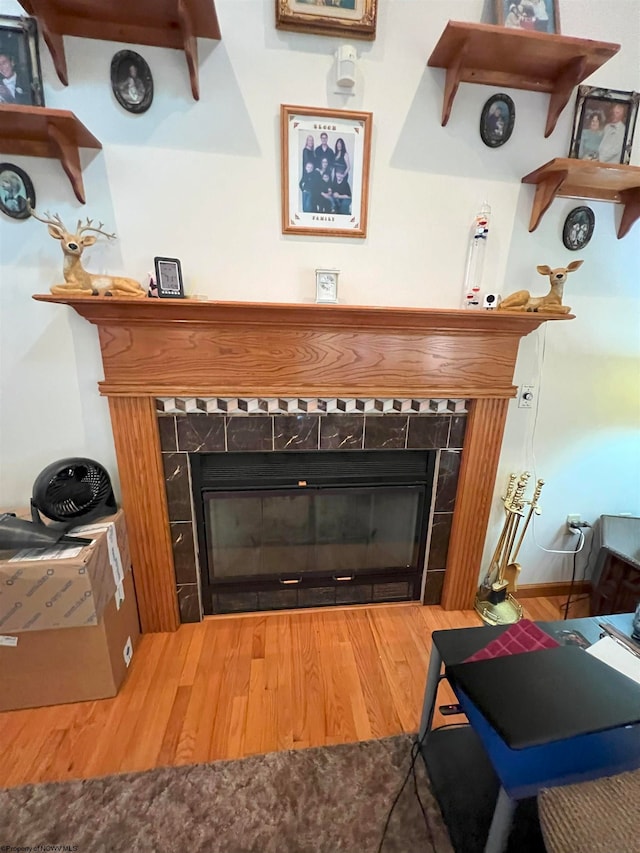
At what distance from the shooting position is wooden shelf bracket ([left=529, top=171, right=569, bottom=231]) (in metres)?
1.34

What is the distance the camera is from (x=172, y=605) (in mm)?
1670

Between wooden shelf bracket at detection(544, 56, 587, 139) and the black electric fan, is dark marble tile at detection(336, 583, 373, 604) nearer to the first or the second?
the black electric fan

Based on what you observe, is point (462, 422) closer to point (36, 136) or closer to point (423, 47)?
point (423, 47)

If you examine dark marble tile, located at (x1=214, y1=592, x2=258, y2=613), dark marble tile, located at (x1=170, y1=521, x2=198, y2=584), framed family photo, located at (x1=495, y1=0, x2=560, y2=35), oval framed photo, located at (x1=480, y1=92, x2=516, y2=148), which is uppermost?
framed family photo, located at (x1=495, y1=0, x2=560, y2=35)

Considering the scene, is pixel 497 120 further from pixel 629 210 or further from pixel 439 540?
pixel 439 540

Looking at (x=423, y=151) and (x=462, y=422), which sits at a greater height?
(x=423, y=151)

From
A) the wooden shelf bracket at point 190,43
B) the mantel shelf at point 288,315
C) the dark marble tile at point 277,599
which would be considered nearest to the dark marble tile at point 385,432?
the mantel shelf at point 288,315

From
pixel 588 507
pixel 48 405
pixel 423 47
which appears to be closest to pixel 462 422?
pixel 588 507

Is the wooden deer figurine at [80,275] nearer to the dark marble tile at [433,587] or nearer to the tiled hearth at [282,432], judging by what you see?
the tiled hearth at [282,432]

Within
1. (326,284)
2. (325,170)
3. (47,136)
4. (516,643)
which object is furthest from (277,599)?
(47,136)

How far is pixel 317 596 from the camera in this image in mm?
1830

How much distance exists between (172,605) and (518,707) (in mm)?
1406

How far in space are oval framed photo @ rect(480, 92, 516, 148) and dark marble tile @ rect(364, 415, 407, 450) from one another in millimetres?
1083

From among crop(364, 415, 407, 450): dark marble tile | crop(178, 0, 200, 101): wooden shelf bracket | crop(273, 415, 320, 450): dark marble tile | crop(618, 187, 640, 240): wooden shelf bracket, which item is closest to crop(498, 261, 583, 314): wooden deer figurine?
crop(618, 187, 640, 240): wooden shelf bracket
